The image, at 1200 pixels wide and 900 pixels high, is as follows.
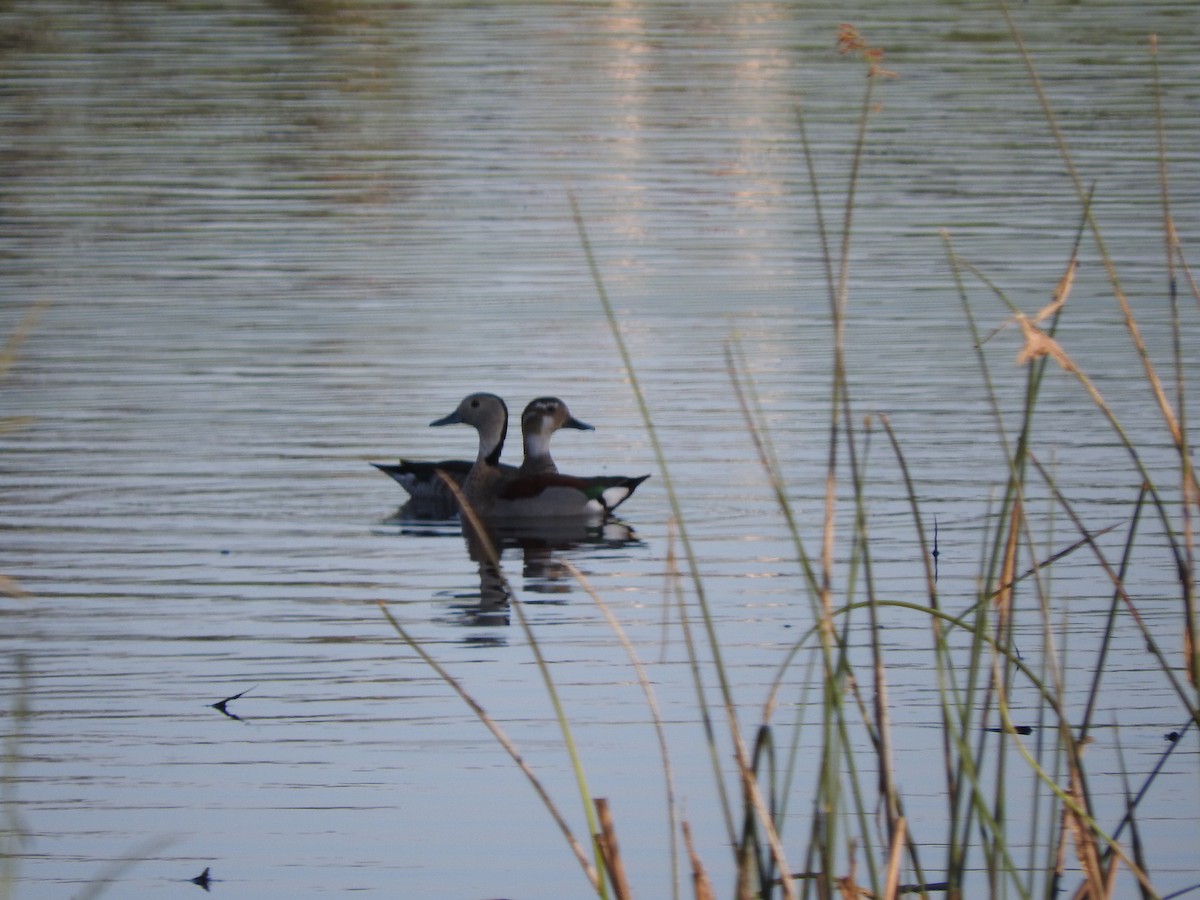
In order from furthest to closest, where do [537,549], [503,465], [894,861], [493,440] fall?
[503,465], [493,440], [537,549], [894,861]

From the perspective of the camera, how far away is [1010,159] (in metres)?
22.6

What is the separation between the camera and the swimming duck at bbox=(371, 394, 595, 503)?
10.9 m

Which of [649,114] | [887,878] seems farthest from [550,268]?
[887,878]

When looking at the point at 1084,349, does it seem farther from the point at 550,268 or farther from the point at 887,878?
the point at 887,878

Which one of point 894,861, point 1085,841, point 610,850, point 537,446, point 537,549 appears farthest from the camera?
point 537,446

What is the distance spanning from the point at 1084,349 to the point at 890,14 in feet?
79.0

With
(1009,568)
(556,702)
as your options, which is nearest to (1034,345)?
(1009,568)

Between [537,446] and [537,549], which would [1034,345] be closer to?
[537,549]

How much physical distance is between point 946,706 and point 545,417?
7568mm

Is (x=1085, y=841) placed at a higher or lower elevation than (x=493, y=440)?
lower

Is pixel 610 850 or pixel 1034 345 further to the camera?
pixel 610 850

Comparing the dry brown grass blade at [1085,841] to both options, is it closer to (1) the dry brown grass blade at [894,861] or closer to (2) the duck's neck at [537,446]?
(1) the dry brown grass blade at [894,861]

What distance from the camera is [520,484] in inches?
436

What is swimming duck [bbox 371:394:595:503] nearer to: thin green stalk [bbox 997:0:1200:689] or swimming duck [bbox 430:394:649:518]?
swimming duck [bbox 430:394:649:518]
